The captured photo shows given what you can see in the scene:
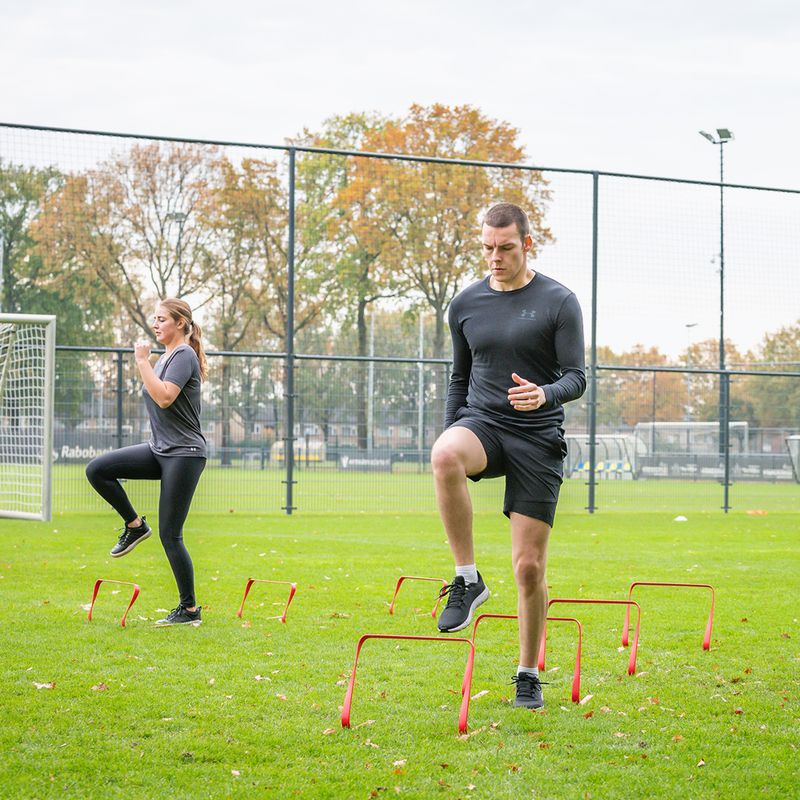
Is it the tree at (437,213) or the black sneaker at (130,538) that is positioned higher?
the tree at (437,213)

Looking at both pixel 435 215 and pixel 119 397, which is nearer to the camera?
pixel 119 397

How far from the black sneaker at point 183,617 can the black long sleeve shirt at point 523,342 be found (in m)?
3.00

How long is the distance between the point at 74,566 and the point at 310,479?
20.8 ft

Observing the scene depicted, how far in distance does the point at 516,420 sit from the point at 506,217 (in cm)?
96

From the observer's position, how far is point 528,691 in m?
5.29

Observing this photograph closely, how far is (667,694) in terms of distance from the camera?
5562 millimetres

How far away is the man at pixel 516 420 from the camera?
501 centimetres

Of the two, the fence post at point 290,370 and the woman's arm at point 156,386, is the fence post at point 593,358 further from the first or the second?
the woman's arm at point 156,386

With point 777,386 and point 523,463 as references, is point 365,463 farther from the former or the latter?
point 523,463

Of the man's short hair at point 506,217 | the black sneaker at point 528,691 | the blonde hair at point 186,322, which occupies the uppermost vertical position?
the man's short hair at point 506,217

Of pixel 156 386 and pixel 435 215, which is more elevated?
pixel 435 215

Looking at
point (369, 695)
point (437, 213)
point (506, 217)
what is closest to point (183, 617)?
point (369, 695)

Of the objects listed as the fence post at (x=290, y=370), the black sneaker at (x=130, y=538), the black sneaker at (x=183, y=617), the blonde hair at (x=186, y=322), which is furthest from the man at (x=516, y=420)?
the fence post at (x=290, y=370)

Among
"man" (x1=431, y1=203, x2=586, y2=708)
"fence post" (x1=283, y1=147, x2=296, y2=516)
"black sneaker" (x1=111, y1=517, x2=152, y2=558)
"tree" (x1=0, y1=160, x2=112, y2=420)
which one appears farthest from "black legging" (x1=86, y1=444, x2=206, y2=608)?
"fence post" (x1=283, y1=147, x2=296, y2=516)
